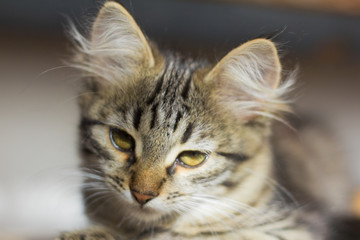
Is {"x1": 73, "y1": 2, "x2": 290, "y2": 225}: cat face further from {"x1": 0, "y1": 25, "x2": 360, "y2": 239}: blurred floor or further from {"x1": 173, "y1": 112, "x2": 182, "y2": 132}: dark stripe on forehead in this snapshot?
{"x1": 0, "y1": 25, "x2": 360, "y2": 239}: blurred floor

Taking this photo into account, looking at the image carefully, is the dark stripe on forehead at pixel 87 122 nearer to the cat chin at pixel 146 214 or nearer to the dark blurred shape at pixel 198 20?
the cat chin at pixel 146 214

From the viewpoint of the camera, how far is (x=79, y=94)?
120 cm

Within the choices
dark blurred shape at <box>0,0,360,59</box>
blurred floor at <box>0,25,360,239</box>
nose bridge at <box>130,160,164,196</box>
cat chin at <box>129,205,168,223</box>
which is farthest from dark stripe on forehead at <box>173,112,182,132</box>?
blurred floor at <box>0,25,360,239</box>

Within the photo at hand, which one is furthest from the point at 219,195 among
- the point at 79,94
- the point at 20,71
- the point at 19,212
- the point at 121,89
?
the point at 20,71

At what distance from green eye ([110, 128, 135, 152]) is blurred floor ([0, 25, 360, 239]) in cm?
74

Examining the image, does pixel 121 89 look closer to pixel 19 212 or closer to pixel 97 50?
pixel 97 50

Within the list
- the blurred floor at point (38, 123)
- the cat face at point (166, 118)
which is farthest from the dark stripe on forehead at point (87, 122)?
the blurred floor at point (38, 123)

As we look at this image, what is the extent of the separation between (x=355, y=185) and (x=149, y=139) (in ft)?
4.58

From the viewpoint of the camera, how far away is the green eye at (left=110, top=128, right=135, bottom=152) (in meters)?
1.04

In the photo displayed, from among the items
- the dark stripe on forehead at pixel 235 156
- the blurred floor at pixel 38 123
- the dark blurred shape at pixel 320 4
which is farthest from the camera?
the blurred floor at pixel 38 123

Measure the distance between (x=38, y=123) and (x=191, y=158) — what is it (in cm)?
127

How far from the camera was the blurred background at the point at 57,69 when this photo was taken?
159cm

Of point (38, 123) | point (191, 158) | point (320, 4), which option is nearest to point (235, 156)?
point (191, 158)

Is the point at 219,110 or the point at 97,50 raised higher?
the point at 97,50
